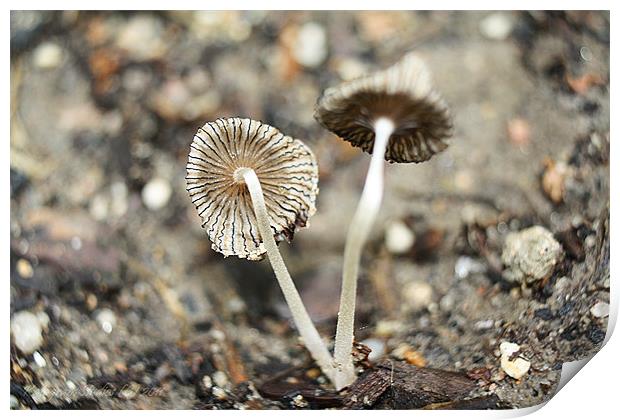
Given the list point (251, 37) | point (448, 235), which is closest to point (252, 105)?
Result: point (251, 37)

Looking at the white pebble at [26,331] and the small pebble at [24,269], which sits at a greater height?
the small pebble at [24,269]

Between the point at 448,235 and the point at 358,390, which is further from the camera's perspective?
the point at 448,235

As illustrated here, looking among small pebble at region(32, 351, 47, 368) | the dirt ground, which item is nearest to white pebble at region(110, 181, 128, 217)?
the dirt ground

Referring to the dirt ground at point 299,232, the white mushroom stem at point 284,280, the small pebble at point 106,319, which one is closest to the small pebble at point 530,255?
the dirt ground at point 299,232

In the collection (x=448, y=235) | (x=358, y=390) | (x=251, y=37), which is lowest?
(x=358, y=390)

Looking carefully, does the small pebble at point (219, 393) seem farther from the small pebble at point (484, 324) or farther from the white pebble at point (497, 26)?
the white pebble at point (497, 26)

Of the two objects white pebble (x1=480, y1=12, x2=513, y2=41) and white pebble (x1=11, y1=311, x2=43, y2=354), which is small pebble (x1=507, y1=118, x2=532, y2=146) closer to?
white pebble (x1=480, y1=12, x2=513, y2=41)

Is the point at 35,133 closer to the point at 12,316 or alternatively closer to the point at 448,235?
the point at 12,316
